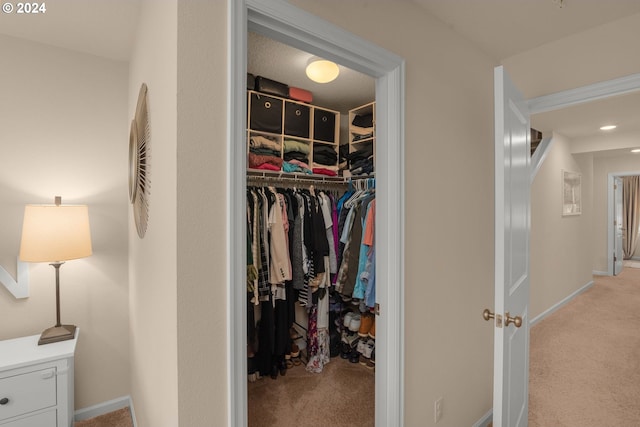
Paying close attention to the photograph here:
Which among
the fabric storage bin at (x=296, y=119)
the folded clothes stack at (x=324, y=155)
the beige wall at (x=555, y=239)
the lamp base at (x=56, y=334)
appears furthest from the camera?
the beige wall at (x=555, y=239)

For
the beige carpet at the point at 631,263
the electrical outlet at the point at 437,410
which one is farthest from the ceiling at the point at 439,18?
Result: the beige carpet at the point at 631,263

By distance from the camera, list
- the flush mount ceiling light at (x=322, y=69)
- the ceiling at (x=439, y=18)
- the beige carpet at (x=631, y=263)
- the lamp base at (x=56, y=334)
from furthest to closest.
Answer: the beige carpet at (x=631, y=263)
the flush mount ceiling light at (x=322, y=69)
the lamp base at (x=56, y=334)
the ceiling at (x=439, y=18)

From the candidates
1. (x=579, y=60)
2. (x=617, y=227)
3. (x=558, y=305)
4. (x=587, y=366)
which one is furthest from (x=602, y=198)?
(x=579, y=60)

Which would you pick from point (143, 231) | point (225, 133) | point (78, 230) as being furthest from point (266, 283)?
point (225, 133)

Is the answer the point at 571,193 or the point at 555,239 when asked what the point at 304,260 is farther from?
Answer: the point at 571,193

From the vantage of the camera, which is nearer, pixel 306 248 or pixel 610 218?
pixel 306 248

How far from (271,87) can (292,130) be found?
37cm

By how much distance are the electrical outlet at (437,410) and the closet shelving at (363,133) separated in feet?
5.52

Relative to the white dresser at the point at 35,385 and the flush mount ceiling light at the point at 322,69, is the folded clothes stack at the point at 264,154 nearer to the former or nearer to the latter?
the flush mount ceiling light at the point at 322,69

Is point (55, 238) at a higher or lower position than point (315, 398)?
higher

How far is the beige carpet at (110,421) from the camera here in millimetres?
1934

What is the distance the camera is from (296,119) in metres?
2.60

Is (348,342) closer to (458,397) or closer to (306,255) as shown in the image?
(306,255)

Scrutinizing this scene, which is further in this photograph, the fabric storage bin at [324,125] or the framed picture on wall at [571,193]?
the framed picture on wall at [571,193]
